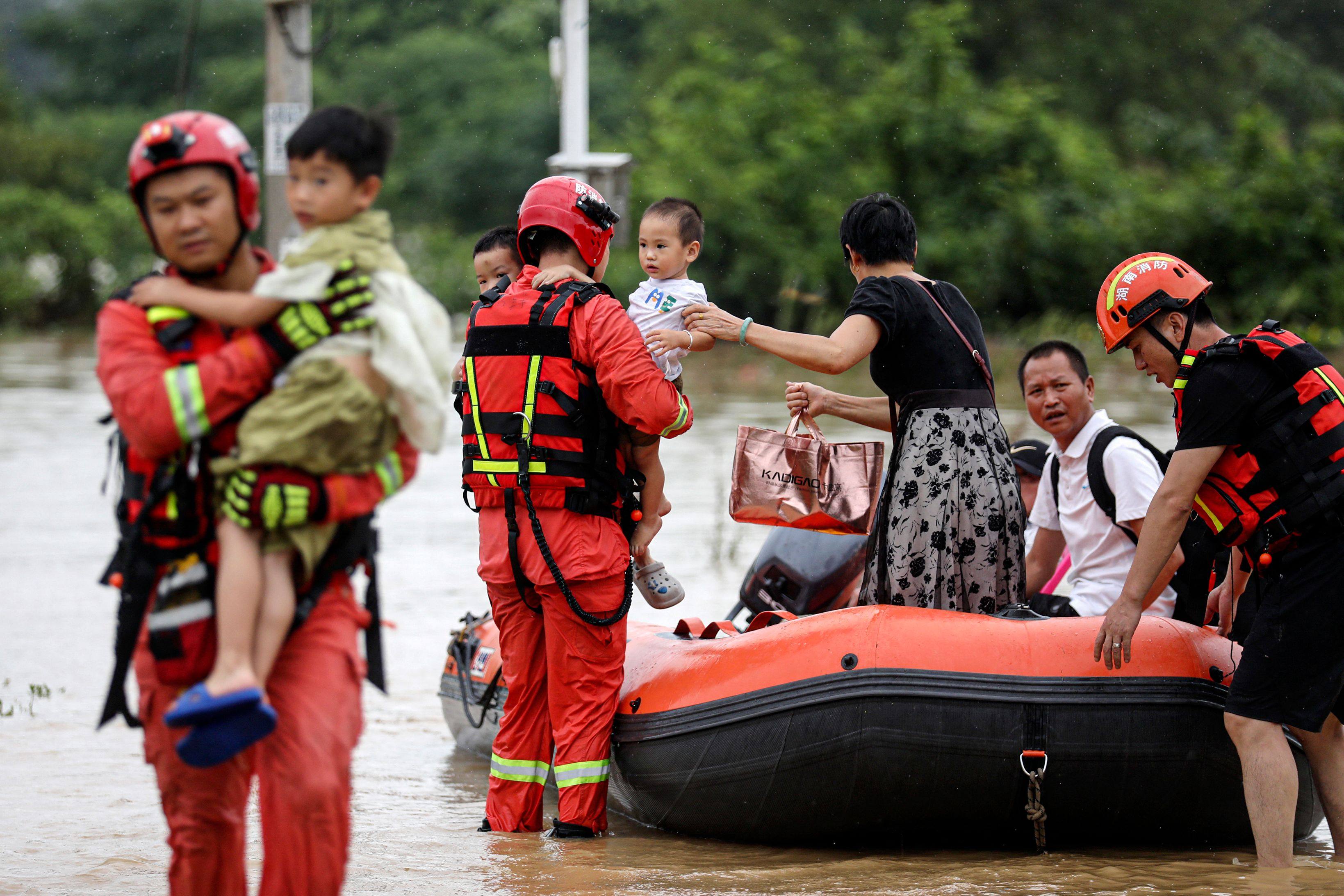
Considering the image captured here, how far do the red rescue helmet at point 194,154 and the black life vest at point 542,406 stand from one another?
5.26 ft

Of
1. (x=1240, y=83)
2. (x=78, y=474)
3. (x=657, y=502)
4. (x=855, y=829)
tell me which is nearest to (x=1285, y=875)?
(x=855, y=829)

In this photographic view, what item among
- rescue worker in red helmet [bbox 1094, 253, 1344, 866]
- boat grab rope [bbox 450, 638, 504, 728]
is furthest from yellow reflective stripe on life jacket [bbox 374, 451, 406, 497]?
boat grab rope [bbox 450, 638, 504, 728]

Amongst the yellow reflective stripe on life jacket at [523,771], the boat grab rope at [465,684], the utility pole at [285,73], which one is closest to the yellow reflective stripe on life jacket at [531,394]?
the yellow reflective stripe on life jacket at [523,771]

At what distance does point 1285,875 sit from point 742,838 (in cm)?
163

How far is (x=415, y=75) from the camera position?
190 feet

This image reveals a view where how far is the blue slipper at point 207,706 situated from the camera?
2.93m

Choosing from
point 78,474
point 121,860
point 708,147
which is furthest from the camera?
point 708,147

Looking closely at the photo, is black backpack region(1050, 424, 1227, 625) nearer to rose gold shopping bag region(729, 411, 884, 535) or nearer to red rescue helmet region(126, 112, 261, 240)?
rose gold shopping bag region(729, 411, 884, 535)

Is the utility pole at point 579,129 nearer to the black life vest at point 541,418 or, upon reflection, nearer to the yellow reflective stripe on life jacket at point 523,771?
the black life vest at point 541,418

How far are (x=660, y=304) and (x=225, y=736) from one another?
2403 millimetres

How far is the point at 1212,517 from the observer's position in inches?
A: 176

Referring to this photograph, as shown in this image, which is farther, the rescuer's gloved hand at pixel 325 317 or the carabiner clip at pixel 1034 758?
the carabiner clip at pixel 1034 758

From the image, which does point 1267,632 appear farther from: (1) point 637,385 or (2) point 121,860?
(2) point 121,860

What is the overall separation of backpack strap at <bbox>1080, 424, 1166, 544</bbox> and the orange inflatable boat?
49 cm
